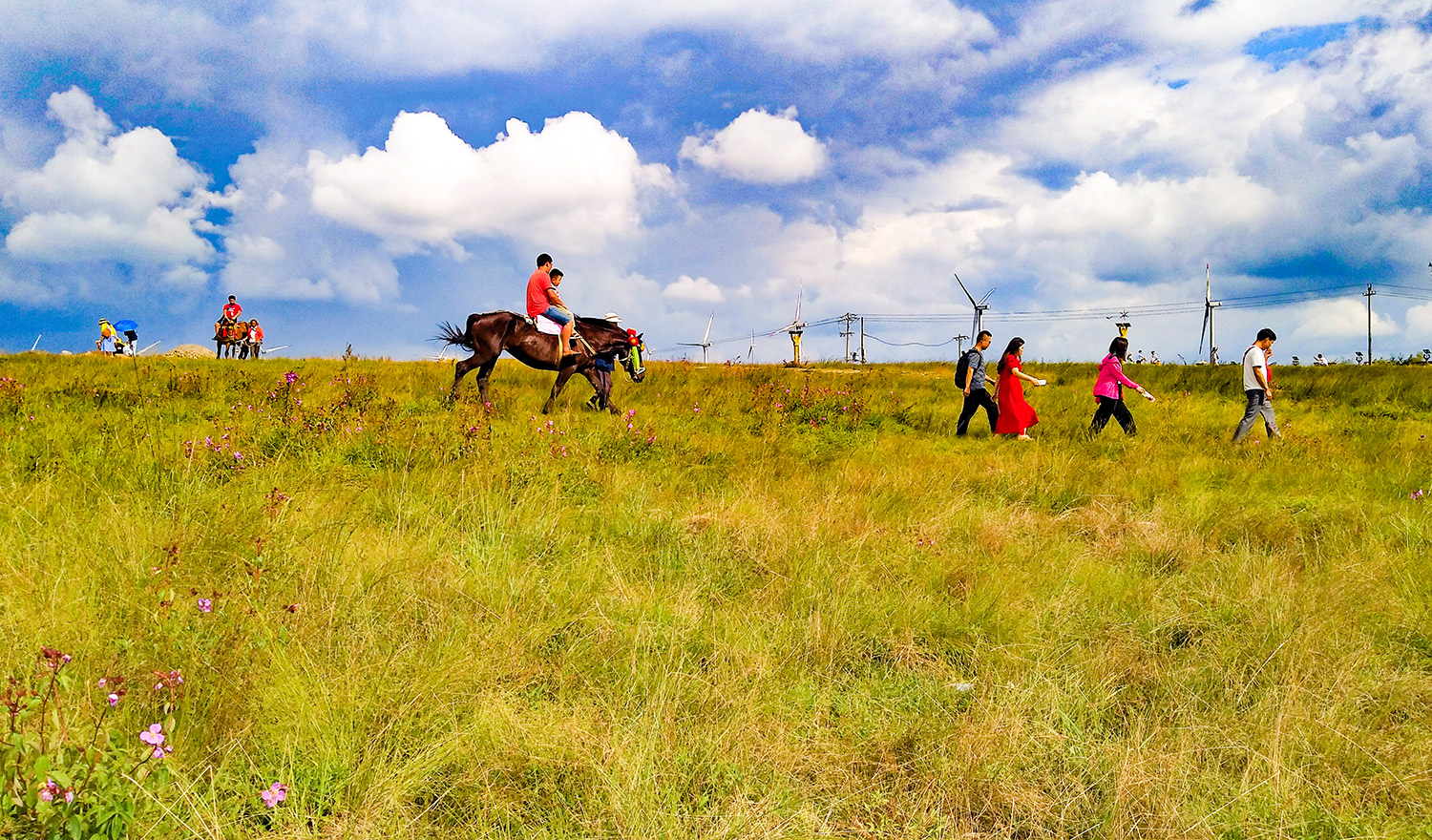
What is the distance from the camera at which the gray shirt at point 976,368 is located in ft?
42.1

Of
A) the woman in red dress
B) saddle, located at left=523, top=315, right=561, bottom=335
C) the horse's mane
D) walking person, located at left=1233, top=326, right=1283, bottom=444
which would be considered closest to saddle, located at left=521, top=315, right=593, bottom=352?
saddle, located at left=523, top=315, right=561, bottom=335

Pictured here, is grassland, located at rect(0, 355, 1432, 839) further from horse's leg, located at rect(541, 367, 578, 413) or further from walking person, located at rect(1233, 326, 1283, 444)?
horse's leg, located at rect(541, 367, 578, 413)

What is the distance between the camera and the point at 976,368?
1289 centimetres

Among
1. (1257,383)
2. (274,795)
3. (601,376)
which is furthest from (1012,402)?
(274,795)

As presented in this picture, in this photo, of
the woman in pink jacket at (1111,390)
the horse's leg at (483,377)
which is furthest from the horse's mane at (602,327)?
the woman in pink jacket at (1111,390)

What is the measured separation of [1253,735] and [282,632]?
14.7 feet

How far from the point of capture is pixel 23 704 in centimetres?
232

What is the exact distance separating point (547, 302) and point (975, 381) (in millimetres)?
7817

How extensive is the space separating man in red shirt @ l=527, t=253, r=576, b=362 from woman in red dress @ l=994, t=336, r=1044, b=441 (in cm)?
768

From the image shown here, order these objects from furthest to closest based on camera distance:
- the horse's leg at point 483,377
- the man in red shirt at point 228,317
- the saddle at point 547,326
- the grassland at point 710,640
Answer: the man in red shirt at point 228,317 → the saddle at point 547,326 → the horse's leg at point 483,377 → the grassland at point 710,640

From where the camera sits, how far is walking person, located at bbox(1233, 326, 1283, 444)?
38.9ft

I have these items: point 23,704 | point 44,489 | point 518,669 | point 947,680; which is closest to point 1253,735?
point 947,680

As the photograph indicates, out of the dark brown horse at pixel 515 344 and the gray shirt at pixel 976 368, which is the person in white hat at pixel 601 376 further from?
the gray shirt at pixel 976 368

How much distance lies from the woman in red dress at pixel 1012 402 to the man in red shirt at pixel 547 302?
768 cm
